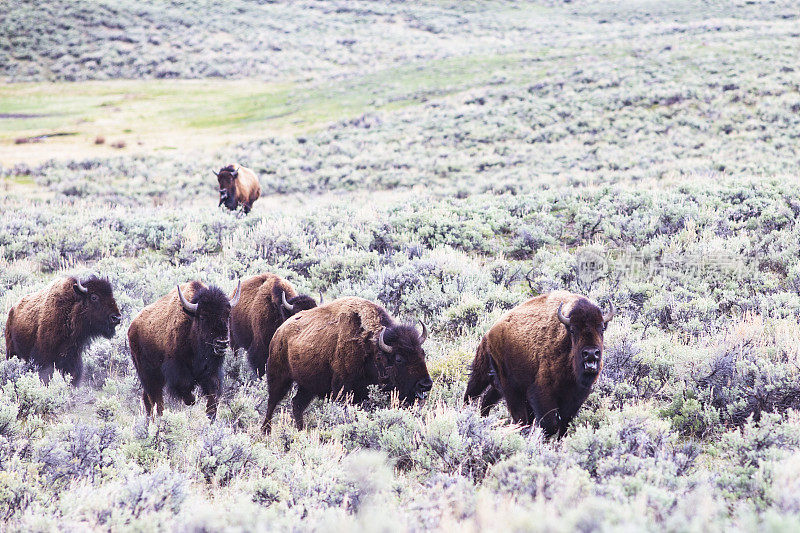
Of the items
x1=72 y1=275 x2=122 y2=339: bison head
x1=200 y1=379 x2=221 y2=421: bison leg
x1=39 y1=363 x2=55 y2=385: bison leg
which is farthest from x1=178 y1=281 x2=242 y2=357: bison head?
x1=39 y1=363 x2=55 y2=385: bison leg

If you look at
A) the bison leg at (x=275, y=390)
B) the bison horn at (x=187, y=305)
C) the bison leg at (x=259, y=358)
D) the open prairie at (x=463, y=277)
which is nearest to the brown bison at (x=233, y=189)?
the open prairie at (x=463, y=277)

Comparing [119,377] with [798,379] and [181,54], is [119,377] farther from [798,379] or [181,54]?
[181,54]

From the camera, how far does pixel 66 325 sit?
669 cm

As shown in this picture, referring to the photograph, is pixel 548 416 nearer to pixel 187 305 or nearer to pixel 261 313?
pixel 187 305

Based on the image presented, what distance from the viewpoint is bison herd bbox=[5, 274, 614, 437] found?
16.1 feet

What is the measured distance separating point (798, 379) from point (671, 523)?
3.48m

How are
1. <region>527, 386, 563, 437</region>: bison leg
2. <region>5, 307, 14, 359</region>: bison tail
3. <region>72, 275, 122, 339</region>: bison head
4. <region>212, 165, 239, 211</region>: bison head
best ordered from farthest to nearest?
<region>212, 165, 239, 211</region>: bison head, <region>5, 307, 14, 359</region>: bison tail, <region>72, 275, 122, 339</region>: bison head, <region>527, 386, 563, 437</region>: bison leg

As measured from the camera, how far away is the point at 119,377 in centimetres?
705

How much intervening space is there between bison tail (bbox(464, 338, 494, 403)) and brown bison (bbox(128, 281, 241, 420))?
255 centimetres

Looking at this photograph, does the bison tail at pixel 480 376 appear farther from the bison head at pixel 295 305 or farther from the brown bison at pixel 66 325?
the brown bison at pixel 66 325

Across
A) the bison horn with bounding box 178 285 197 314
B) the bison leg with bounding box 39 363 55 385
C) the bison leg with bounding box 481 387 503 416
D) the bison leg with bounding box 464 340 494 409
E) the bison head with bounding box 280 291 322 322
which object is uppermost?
the bison horn with bounding box 178 285 197 314

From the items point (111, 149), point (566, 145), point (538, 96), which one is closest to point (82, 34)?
point (111, 149)

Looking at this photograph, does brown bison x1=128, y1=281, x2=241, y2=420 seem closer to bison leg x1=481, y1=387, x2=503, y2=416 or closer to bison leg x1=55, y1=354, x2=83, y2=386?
bison leg x1=55, y1=354, x2=83, y2=386

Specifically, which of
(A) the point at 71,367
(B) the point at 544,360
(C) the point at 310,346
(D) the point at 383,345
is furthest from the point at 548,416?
(A) the point at 71,367
